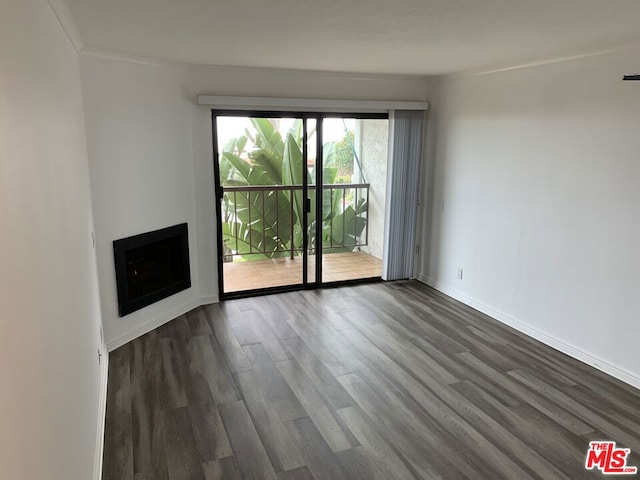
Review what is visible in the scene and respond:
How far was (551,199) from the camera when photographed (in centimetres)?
382

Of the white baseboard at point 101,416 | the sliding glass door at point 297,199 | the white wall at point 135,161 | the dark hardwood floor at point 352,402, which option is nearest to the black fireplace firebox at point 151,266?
the white wall at point 135,161

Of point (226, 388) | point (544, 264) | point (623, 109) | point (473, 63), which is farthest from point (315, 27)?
point (544, 264)

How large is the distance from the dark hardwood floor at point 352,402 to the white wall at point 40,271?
0.59 meters

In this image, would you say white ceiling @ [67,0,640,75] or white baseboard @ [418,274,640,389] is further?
white baseboard @ [418,274,640,389]

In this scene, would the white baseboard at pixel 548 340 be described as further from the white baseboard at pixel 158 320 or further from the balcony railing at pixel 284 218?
the white baseboard at pixel 158 320

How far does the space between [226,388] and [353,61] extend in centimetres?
283

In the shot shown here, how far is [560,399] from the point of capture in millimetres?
3135

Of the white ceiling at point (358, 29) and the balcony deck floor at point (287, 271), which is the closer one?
the white ceiling at point (358, 29)

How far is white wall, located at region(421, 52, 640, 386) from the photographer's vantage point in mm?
3295

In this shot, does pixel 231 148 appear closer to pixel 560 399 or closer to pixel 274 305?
pixel 274 305

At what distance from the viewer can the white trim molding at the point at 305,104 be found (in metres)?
4.43

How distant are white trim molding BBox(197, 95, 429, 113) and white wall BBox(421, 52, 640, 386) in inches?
20.4

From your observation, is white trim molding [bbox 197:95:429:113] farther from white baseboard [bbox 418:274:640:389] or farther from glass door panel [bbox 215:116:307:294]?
white baseboard [bbox 418:274:640:389]

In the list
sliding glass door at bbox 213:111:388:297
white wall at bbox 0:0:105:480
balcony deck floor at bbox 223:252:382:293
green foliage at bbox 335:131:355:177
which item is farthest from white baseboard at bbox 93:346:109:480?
green foliage at bbox 335:131:355:177
